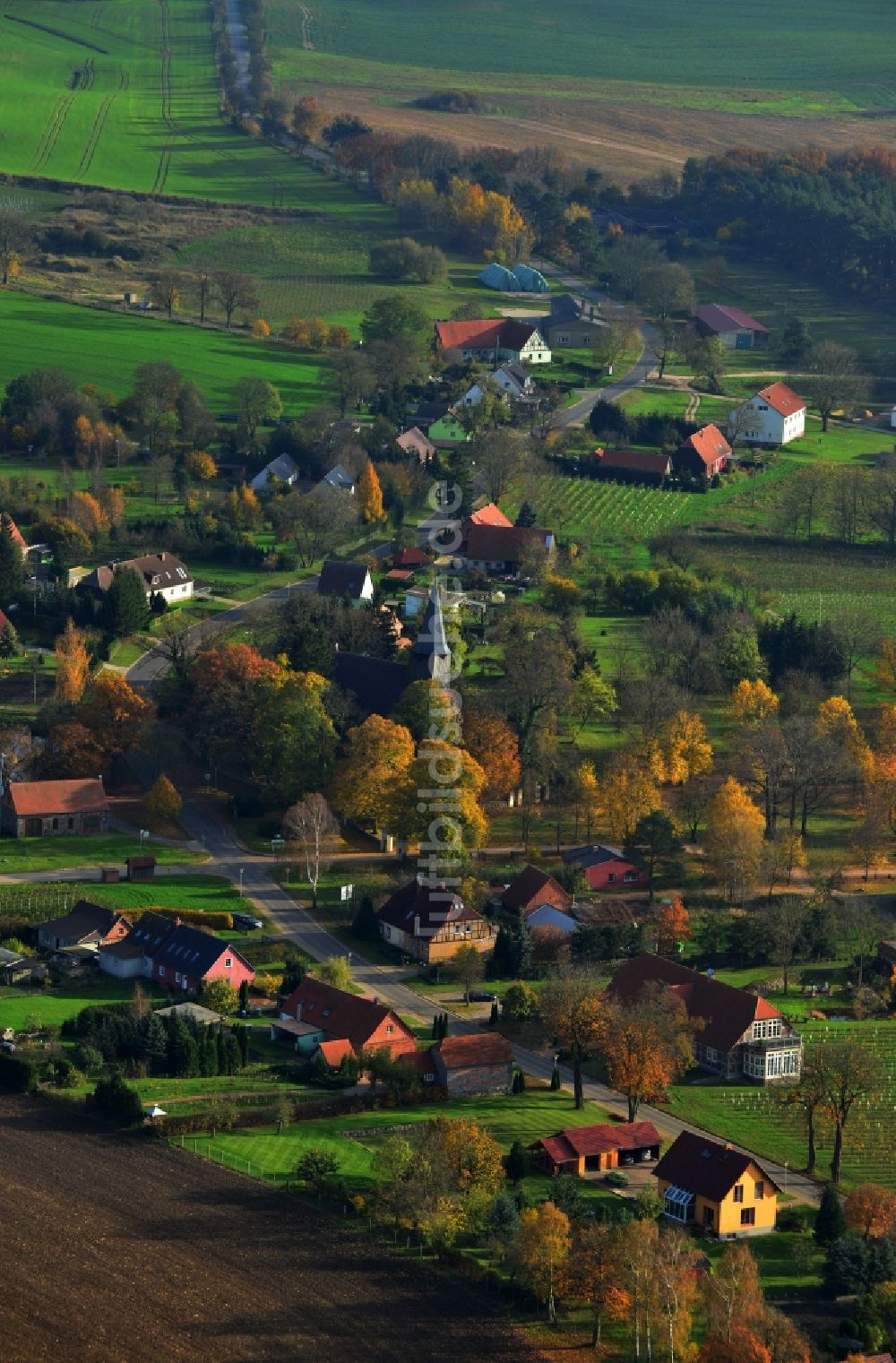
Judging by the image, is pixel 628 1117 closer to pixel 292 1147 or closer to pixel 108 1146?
pixel 292 1147

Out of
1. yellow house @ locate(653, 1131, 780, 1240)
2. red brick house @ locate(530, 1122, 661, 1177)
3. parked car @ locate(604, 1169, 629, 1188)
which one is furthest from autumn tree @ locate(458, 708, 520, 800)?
yellow house @ locate(653, 1131, 780, 1240)

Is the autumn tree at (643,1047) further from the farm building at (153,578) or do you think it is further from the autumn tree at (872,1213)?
the farm building at (153,578)

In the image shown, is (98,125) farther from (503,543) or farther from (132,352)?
(503,543)

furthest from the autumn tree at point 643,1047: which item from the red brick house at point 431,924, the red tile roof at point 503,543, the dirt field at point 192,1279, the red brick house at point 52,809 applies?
the red tile roof at point 503,543

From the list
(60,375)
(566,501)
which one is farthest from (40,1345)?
(60,375)

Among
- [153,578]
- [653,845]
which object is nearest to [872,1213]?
[653,845]
